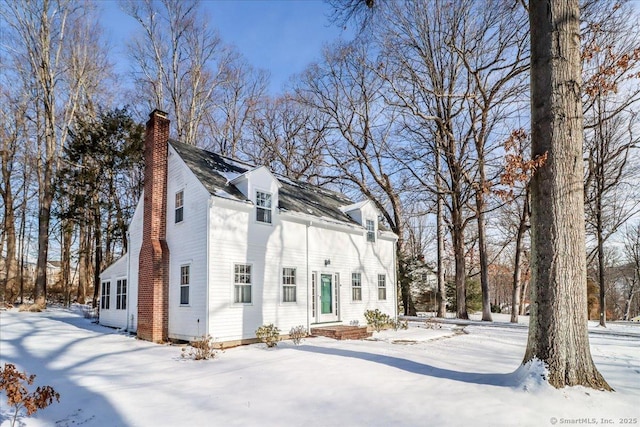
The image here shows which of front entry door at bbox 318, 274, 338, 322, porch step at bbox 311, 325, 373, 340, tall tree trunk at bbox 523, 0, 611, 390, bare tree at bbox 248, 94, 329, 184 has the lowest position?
porch step at bbox 311, 325, 373, 340

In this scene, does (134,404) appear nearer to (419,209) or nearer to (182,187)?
(182,187)

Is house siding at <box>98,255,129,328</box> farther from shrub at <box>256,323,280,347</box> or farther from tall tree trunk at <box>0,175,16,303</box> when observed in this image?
tall tree trunk at <box>0,175,16,303</box>

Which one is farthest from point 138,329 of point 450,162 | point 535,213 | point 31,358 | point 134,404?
point 450,162

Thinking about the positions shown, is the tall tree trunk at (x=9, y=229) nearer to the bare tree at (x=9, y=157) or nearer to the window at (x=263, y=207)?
the bare tree at (x=9, y=157)

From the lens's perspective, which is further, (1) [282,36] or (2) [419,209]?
(2) [419,209]

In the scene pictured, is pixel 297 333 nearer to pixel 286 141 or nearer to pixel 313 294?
pixel 313 294

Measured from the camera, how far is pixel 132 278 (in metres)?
14.3

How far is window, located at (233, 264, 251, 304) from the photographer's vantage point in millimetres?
11773

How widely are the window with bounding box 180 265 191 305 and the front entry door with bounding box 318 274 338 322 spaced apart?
16.0ft

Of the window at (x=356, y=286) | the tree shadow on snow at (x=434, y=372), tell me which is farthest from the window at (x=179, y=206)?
the window at (x=356, y=286)

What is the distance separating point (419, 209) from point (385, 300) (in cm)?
1656

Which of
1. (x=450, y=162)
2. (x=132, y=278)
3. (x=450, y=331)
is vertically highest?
(x=450, y=162)

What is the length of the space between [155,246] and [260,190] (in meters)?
3.82

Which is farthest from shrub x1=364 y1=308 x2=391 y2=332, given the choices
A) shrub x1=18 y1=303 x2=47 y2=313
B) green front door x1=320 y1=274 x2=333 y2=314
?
shrub x1=18 y1=303 x2=47 y2=313
